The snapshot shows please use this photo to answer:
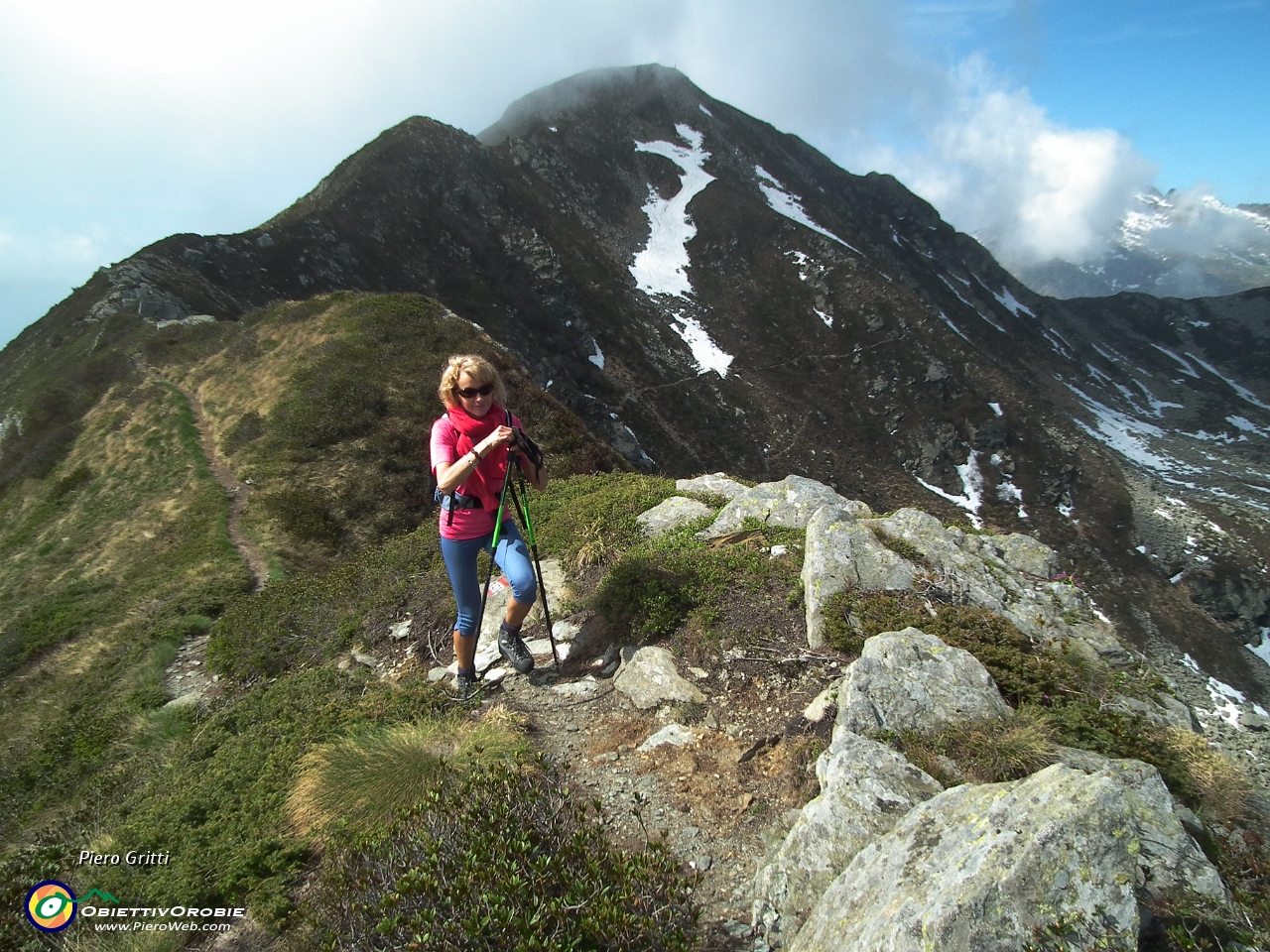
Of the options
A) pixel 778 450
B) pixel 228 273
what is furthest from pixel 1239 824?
pixel 778 450

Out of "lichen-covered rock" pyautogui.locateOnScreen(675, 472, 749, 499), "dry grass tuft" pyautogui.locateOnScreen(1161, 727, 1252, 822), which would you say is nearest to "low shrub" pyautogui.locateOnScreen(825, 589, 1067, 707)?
"dry grass tuft" pyautogui.locateOnScreen(1161, 727, 1252, 822)

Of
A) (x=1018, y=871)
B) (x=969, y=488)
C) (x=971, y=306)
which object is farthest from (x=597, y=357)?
(x=971, y=306)

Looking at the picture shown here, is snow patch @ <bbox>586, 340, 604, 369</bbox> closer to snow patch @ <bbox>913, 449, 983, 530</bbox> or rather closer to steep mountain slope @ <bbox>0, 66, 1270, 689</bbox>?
steep mountain slope @ <bbox>0, 66, 1270, 689</bbox>

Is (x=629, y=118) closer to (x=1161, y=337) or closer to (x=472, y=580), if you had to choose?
(x=472, y=580)

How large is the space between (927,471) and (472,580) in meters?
89.3

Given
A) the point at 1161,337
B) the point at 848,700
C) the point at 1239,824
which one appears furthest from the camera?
the point at 1161,337

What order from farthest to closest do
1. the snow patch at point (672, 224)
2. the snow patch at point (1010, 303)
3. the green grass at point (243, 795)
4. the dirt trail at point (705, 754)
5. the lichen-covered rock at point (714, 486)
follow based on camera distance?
the snow patch at point (1010, 303) → the snow patch at point (672, 224) → the lichen-covered rock at point (714, 486) → the green grass at point (243, 795) → the dirt trail at point (705, 754)

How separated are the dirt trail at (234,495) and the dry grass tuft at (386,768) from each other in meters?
9.58

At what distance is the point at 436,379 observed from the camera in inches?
943

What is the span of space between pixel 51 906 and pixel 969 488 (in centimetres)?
9422

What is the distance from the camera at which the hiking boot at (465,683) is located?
6.92 meters

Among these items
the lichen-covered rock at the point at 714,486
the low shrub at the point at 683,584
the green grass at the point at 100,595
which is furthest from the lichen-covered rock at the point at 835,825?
the green grass at the point at 100,595

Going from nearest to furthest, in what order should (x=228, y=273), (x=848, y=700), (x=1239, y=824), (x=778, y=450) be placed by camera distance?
1. (x=1239, y=824)
2. (x=848, y=700)
3. (x=228, y=273)
4. (x=778, y=450)

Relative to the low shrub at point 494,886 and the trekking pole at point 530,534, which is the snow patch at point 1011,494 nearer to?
the trekking pole at point 530,534
